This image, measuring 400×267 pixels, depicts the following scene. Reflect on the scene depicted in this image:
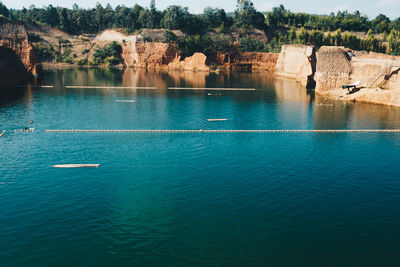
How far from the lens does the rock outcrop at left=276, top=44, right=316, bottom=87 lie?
382 feet

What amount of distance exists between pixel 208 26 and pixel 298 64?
70991mm

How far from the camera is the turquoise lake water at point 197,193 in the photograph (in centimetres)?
2886

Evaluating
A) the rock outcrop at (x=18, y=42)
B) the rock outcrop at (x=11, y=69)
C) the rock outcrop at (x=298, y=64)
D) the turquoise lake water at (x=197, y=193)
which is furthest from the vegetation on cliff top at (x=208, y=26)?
the turquoise lake water at (x=197, y=193)

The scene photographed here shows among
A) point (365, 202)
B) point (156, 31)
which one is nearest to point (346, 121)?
point (365, 202)

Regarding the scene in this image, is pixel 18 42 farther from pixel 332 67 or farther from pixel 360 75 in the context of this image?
pixel 360 75

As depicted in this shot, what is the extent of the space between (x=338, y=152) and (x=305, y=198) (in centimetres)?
1712

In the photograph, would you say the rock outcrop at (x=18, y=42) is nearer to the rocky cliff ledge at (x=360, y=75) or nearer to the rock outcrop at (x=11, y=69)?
the rock outcrop at (x=11, y=69)

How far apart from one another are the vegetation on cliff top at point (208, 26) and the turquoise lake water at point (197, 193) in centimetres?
10703

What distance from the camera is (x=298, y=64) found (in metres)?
134

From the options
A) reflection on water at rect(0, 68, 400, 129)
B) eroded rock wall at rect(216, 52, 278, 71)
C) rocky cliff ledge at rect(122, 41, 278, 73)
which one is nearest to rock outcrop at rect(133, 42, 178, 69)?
rocky cliff ledge at rect(122, 41, 278, 73)

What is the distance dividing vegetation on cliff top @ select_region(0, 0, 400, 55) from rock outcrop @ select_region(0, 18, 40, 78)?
61568 mm

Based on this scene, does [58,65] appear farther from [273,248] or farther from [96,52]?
[273,248]

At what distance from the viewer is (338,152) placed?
51812 millimetres

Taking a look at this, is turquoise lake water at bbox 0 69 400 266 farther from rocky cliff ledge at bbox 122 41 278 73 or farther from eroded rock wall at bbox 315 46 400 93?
rocky cliff ledge at bbox 122 41 278 73
